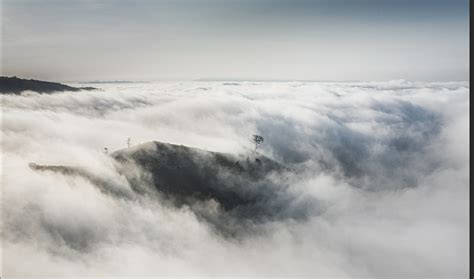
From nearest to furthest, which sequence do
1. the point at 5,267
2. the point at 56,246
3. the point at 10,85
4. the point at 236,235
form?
the point at 5,267 → the point at 56,246 → the point at 236,235 → the point at 10,85

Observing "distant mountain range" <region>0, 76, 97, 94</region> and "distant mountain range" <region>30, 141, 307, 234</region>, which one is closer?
"distant mountain range" <region>30, 141, 307, 234</region>

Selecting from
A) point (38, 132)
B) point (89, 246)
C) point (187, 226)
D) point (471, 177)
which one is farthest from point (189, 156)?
point (471, 177)

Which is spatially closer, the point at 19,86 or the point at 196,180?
the point at 196,180

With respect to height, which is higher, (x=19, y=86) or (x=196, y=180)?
(x=19, y=86)

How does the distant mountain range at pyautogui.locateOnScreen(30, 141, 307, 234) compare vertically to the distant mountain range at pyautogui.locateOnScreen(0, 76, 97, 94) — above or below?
below

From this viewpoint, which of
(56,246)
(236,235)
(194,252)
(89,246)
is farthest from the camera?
(236,235)

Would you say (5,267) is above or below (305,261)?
above

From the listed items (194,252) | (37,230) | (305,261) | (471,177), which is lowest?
(305,261)

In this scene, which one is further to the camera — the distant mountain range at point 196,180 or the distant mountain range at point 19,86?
the distant mountain range at point 19,86

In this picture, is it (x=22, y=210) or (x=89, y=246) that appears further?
(x=89, y=246)

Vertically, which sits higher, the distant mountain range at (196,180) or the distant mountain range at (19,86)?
the distant mountain range at (19,86)

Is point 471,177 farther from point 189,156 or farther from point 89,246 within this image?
point 189,156
